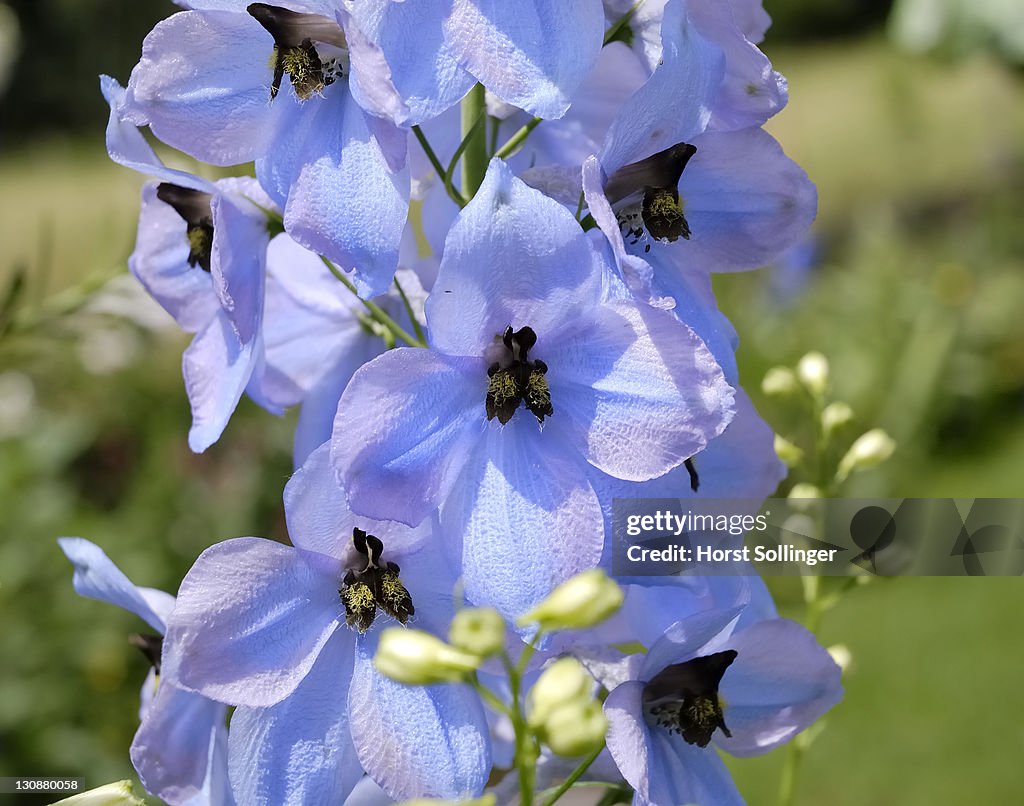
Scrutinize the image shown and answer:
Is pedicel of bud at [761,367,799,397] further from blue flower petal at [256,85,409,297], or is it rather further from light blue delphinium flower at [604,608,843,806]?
blue flower petal at [256,85,409,297]

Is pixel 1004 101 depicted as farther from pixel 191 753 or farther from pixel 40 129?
pixel 40 129

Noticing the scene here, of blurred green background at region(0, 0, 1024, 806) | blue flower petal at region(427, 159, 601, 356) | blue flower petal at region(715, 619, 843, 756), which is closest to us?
blue flower petal at region(427, 159, 601, 356)

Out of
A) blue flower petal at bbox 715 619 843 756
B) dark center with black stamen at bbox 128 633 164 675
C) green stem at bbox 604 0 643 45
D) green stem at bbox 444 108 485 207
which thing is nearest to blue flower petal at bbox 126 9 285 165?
green stem at bbox 444 108 485 207

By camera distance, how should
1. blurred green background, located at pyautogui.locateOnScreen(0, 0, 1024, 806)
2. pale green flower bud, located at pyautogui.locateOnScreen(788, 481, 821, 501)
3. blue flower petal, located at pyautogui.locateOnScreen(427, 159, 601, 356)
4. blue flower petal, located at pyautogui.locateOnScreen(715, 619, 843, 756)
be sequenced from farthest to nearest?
blurred green background, located at pyautogui.locateOnScreen(0, 0, 1024, 806) → pale green flower bud, located at pyautogui.locateOnScreen(788, 481, 821, 501) → blue flower petal, located at pyautogui.locateOnScreen(715, 619, 843, 756) → blue flower petal, located at pyautogui.locateOnScreen(427, 159, 601, 356)

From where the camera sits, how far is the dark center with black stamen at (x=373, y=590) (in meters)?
0.61

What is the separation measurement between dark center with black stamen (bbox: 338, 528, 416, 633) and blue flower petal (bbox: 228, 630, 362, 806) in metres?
0.03

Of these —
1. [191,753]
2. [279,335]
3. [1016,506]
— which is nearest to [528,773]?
[191,753]

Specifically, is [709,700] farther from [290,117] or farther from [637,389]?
[290,117]

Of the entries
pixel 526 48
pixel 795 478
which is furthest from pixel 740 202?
pixel 795 478

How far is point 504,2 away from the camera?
0.59 metres

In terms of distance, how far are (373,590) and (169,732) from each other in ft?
0.55

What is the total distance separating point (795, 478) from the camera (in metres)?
3.57

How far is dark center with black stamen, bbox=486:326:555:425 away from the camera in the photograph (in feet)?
1.98

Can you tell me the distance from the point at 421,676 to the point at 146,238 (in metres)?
0.43
